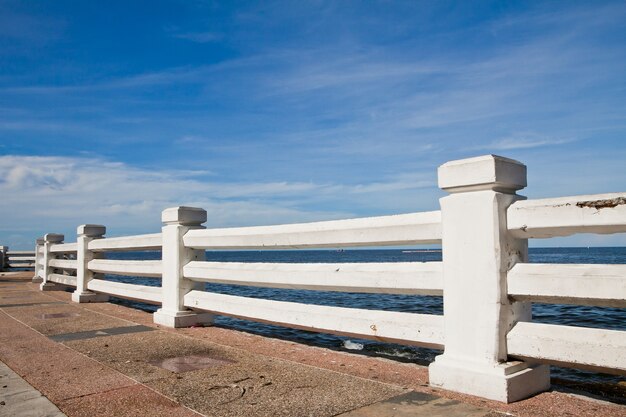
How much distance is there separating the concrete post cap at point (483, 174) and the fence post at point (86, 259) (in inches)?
323

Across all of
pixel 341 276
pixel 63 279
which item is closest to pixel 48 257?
pixel 63 279

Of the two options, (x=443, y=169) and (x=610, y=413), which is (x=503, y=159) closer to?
(x=443, y=169)

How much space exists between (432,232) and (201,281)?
3.66m

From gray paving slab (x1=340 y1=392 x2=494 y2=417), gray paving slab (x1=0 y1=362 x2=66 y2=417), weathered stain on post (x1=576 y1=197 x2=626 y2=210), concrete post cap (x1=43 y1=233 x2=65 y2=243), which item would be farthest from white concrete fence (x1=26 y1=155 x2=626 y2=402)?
concrete post cap (x1=43 y1=233 x2=65 y2=243)

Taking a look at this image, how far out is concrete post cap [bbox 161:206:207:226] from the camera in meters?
6.77

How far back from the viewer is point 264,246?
18.1 feet

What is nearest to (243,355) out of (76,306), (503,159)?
(503,159)

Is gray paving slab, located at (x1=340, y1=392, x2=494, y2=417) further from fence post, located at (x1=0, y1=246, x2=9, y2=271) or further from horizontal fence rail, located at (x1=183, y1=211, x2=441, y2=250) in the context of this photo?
fence post, located at (x1=0, y1=246, x2=9, y2=271)

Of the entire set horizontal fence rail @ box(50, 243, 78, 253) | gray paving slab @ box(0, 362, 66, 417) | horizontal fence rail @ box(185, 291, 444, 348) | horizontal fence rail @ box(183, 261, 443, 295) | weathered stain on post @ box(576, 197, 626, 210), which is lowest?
gray paving slab @ box(0, 362, 66, 417)

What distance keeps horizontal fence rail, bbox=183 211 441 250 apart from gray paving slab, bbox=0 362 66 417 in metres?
2.37

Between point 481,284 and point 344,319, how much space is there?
1394 millimetres

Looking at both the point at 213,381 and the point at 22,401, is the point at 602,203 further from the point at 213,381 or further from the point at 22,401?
the point at 22,401

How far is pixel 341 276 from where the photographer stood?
4.55m

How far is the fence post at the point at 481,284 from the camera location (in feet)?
11.2
